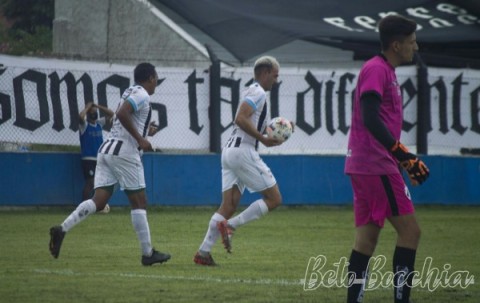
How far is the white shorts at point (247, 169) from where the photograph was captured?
11.9m

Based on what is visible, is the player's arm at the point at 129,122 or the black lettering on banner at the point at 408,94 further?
the black lettering on banner at the point at 408,94

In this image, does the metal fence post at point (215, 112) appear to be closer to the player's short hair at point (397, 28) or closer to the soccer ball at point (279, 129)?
the soccer ball at point (279, 129)

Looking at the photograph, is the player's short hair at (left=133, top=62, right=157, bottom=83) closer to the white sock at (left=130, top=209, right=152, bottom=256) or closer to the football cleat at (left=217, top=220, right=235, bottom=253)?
the white sock at (left=130, top=209, right=152, bottom=256)

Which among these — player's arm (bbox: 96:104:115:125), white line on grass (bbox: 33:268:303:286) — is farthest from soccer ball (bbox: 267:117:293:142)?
player's arm (bbox: 96:104:115:125)

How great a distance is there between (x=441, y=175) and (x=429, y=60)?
4.37 meters

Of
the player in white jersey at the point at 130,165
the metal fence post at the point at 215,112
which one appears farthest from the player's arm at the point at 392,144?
→ the metal fence post at the point at 215,112

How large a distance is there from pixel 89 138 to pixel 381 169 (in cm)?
1198

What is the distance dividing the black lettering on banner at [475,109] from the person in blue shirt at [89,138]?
7.88 m

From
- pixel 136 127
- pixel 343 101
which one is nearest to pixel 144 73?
pixel 136 127

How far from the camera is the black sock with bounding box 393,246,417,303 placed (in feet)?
26.9

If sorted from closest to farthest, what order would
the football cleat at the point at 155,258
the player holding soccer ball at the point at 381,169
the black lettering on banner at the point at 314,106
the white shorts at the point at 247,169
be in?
1. the player holding soccer ball at the point at 381,169
2. the football cleat at the point at 155,258
3. the white shorts at the point at 247,169
4. the black lettering on banner at the point at 314,106

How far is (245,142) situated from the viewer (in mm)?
12016

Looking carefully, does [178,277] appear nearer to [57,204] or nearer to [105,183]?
[105,183]

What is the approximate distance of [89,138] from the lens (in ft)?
64.0
